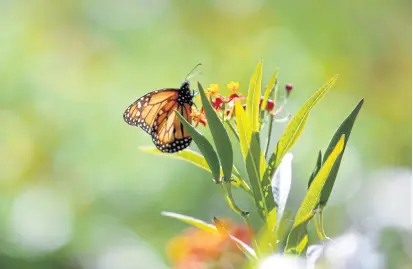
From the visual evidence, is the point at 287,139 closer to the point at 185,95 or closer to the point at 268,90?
the point at 268,90

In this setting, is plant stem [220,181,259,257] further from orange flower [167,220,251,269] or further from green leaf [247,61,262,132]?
orange flower [167,220,251,269]

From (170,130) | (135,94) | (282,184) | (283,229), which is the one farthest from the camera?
(135,94)

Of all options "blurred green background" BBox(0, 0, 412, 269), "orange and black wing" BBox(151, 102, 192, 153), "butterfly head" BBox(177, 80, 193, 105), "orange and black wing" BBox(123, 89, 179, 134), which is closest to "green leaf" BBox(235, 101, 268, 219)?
"orange and black wing" BBox(151, 102, 192, 153)

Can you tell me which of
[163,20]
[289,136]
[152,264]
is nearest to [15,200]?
[152,264]

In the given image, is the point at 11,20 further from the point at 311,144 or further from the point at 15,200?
the point at 311,144

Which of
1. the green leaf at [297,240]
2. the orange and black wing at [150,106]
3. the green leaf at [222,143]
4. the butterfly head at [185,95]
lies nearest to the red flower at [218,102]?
the green leaf at [222,143]

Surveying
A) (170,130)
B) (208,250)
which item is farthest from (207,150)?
(208,250)

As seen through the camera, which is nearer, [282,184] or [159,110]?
[282,184]
